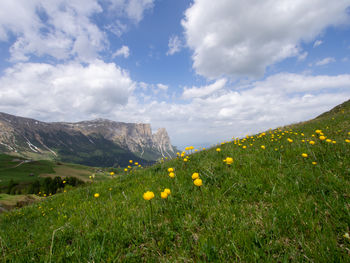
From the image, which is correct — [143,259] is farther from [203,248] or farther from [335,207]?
[335,207]

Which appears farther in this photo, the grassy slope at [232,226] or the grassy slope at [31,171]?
the grassy slope at [31,171]

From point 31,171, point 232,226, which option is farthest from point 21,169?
point 232,226

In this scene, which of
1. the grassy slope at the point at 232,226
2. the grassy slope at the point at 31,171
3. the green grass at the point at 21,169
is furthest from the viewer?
the grassy slope at the point at 31,171

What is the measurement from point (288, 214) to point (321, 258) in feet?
2.63

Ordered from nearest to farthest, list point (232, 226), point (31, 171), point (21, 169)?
point (232, 226), point (31, 171), point (21, 169)

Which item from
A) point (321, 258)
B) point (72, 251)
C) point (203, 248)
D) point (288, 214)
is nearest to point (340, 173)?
point (288, 214)

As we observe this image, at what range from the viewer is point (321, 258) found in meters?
1.61

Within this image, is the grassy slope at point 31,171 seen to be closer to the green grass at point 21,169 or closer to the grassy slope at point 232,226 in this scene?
the green grass at point 21,169

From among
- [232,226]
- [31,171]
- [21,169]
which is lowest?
[31,171]

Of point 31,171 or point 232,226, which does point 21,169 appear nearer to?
point 31,171

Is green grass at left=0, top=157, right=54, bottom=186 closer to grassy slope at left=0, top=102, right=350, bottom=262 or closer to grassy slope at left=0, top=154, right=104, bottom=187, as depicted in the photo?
grassy slope at left=0, top=154, right=104, bottom=187

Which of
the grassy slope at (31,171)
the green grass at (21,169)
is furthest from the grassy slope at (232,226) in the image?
the green grass at (21,169)

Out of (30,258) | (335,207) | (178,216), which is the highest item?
(335,207)

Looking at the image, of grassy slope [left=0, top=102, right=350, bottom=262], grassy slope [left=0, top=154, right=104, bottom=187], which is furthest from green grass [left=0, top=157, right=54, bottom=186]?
grassy slope [left=0, top=102, right=350, bottom=262]
